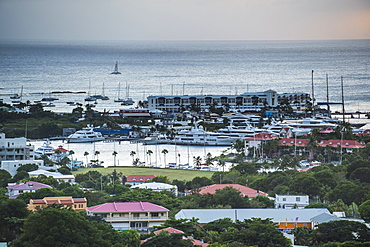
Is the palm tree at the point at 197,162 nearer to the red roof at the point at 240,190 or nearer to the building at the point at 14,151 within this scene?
the building at the point at 14,151

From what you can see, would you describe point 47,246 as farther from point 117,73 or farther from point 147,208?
point 117,73

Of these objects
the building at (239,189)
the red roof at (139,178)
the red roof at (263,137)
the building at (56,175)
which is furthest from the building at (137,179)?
the red roof at (263,137)

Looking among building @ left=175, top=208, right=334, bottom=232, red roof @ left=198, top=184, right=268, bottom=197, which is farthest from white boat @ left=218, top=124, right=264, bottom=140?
building @ left=175, top=208, right=334, bottom=232

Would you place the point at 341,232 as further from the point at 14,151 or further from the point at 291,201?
the point at 14,151

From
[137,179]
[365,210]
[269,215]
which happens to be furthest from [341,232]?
[137,179]

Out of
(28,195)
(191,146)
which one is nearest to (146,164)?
(191,146)

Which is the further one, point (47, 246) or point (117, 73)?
→ point (117, 73)

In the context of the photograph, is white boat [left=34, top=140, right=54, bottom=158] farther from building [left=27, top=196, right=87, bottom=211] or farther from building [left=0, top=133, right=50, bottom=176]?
building [left=27, top=196, right=87, bottom=211]
